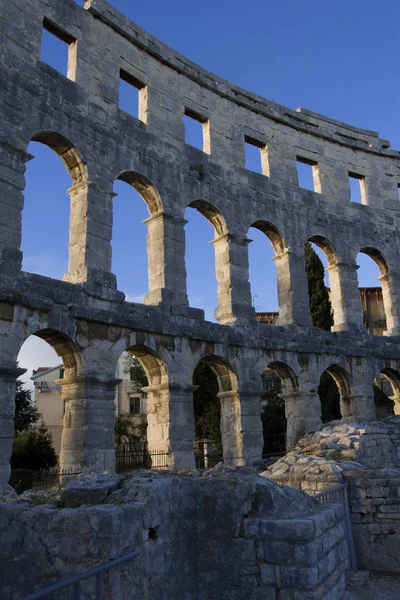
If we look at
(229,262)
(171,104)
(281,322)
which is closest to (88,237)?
(229,262)

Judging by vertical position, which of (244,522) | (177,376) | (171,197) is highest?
(171,197)

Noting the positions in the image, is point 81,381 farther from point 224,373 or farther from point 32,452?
point 32,452

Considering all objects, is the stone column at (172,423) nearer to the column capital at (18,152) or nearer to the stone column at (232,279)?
the stone column at (232,279)

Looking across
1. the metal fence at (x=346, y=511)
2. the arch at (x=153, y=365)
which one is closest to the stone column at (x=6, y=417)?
the arch at (x=153, y=365)

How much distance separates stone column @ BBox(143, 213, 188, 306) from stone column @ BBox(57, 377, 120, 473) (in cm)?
301

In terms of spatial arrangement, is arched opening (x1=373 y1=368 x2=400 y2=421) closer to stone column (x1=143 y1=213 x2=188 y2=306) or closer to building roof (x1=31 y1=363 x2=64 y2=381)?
stone column (x1=143 y1=213 x2=188 y2=306)

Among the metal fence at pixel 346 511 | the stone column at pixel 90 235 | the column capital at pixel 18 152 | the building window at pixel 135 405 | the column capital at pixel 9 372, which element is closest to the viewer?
the metal fence at pixel 346 511

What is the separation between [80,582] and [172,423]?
8.86 m

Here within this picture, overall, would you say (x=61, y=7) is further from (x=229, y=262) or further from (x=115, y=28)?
(x=229, y=262)

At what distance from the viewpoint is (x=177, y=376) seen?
500 inches

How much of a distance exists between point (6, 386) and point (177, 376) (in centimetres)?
434

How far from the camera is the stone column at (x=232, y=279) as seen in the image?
1476cm

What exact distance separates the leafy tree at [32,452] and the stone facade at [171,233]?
12.1 metres

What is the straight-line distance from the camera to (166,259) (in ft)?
44.5
